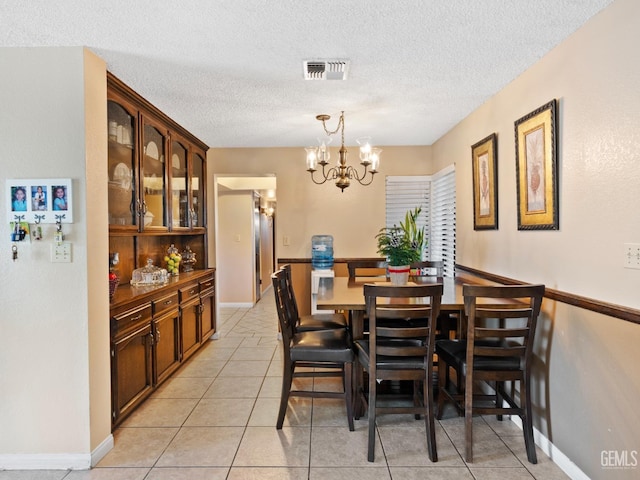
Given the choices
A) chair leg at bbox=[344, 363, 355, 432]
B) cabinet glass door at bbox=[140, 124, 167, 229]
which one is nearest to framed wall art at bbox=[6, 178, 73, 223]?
cabinet glass door at bbox=[140, 124, 167, 229]

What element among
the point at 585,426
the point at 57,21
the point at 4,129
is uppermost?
the point at 57,21

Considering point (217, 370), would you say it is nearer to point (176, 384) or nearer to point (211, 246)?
point (176, 384)

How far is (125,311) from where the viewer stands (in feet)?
8.27

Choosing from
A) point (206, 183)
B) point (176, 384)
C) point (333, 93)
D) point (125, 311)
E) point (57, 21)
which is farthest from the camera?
point (206, 183)

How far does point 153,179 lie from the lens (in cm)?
330

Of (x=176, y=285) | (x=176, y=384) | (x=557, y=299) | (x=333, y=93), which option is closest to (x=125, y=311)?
(x=176, y=285)

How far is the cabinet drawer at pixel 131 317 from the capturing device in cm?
243

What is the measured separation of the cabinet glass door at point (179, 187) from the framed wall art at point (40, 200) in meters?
1.51

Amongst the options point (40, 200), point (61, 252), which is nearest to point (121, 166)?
point (40, 200)

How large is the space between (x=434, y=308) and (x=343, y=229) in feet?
9.29

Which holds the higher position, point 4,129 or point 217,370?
point 4,129

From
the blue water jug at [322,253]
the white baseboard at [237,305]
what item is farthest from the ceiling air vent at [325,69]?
the white baseboard at [237,305]

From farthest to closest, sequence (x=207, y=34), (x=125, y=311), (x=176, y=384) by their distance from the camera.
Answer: (x=176, y=384) → (x=125, y=311) → (x=207, y=34)

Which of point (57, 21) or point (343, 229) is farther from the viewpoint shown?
point (343, 229)
